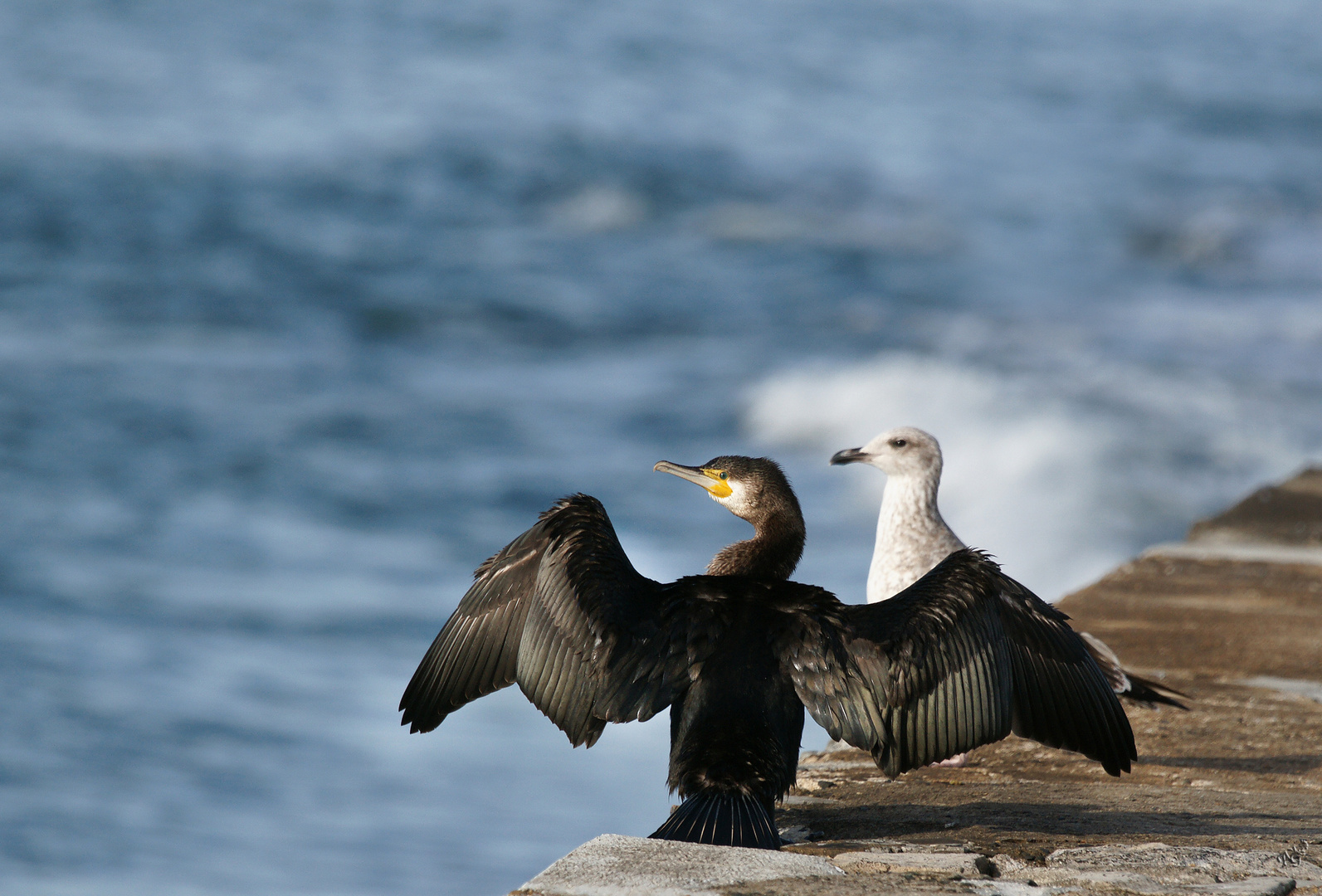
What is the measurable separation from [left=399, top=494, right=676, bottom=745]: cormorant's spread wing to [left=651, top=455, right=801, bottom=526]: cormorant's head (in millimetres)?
594

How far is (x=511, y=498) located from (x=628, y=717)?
438 inches

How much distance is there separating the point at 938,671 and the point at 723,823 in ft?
1.93

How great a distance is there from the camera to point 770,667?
120 inches

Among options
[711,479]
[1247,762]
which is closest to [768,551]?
[711,479]

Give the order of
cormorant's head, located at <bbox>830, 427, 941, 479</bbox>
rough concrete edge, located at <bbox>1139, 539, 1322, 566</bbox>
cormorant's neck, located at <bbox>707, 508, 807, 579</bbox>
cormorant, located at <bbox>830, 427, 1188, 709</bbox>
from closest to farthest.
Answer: cormorant's neck, located at <bbox>707, 508, 807, 579</bbox> < cormorant, located at <bbox>830, 427, 1188, 709</bbox> < cormorant's head, located at <bbox>830, 427, 941, 479</bbox> < rough concrete edge, located at <bbox>1139, 539, 1322, 566</bbox>

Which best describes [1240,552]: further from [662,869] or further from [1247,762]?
[662,869]

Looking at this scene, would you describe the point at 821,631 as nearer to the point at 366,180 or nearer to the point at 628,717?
the point at 628,717

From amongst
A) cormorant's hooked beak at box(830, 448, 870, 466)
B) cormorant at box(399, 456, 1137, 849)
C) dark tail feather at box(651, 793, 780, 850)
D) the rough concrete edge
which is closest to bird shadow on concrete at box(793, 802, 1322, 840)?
cormorant at box(399, 456, 1137, 849)

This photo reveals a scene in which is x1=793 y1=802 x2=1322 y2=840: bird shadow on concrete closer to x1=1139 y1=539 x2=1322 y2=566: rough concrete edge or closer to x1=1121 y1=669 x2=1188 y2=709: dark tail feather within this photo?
x1=1121 y1=669 x2=1188 y2=709: dark tail feather

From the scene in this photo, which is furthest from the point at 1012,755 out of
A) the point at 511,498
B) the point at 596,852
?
the point at 511,498

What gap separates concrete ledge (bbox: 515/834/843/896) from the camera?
2488mm

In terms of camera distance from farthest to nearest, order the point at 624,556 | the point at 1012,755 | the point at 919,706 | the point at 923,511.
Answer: the point at 923,511, the point at 1012,755, the point at 624,556, the point at 919,706

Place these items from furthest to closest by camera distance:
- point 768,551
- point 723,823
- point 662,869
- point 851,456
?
point 851,456, point 768,551, point 723,823, point 662,869

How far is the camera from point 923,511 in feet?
15.8
